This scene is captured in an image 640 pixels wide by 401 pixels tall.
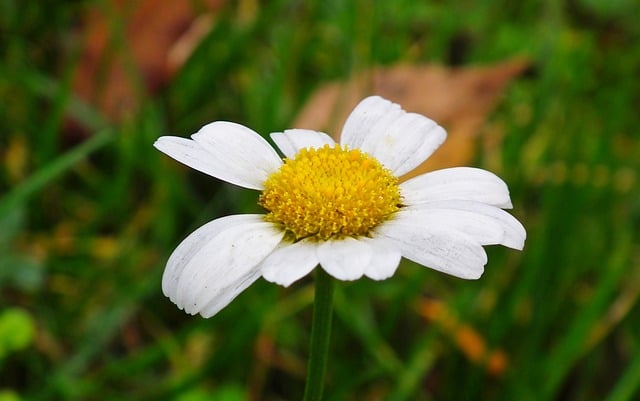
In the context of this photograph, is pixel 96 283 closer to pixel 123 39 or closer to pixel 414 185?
pixel 123 39

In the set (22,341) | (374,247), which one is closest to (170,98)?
(22,341)

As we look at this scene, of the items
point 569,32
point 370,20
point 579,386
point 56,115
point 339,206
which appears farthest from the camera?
point 569,32

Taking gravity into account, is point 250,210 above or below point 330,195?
below

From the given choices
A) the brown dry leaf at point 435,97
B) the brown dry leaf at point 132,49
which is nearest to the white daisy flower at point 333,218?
the brown dry leaf at point 435,97

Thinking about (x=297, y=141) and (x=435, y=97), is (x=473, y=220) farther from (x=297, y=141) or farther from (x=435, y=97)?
(x=435, y=97)

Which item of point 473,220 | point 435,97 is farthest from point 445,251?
point 435,97

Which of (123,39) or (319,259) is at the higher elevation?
(123,39)

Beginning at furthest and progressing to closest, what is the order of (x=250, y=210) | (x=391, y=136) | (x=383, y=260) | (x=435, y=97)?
(x=435, y=97) < (x=250, y=210) < (x=391, y=136) < (x=383, y=260)
